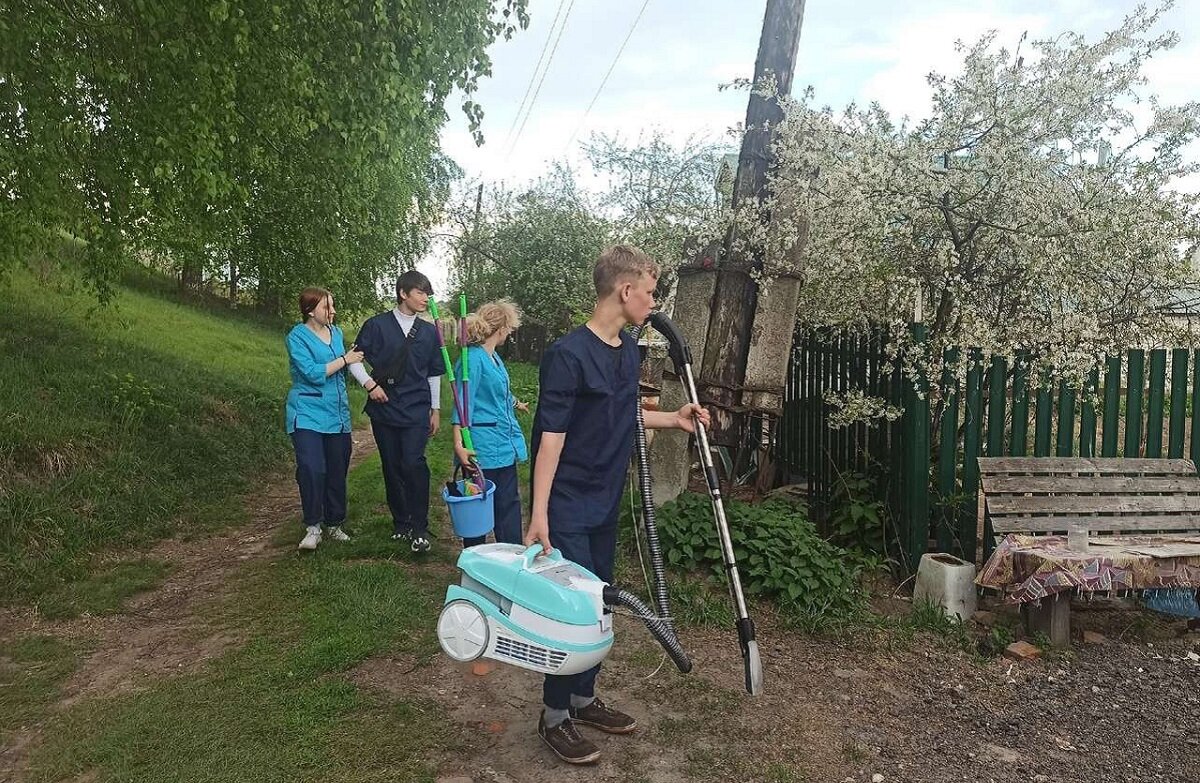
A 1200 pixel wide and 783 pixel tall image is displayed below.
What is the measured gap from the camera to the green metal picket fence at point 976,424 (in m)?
5.32

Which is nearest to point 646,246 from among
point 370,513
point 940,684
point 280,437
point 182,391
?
point 370,513

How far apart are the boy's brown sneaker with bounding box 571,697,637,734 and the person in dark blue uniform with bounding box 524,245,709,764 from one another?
170mm

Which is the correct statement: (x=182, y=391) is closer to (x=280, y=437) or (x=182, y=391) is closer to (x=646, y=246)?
(x=280, y=437)

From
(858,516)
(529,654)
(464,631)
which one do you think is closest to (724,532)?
(529,654)

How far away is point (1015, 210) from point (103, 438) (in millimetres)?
7221

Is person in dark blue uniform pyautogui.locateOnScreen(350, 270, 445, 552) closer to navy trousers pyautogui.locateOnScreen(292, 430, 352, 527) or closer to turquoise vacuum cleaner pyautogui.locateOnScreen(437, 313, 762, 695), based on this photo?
navy trousers pyautogui.locateOnScreen(292, 430, 352, 527)

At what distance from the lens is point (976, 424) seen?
17.6 ft

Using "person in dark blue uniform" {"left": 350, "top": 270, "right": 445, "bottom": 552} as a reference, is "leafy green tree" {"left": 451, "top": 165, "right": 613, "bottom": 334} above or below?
above

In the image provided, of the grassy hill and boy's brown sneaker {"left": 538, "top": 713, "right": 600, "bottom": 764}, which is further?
the grassy hill

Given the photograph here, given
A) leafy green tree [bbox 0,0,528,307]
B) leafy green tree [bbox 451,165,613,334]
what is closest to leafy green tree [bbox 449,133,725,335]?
leafy green tree [bbox 451,165,613,334]

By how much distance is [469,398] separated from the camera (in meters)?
4.80

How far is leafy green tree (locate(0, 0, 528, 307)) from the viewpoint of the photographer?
575cm

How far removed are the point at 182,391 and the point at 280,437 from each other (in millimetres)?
1188

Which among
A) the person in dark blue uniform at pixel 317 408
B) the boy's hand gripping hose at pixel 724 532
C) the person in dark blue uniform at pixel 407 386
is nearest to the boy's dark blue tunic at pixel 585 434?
the boy's hand gripping hose at pixel 724 532
